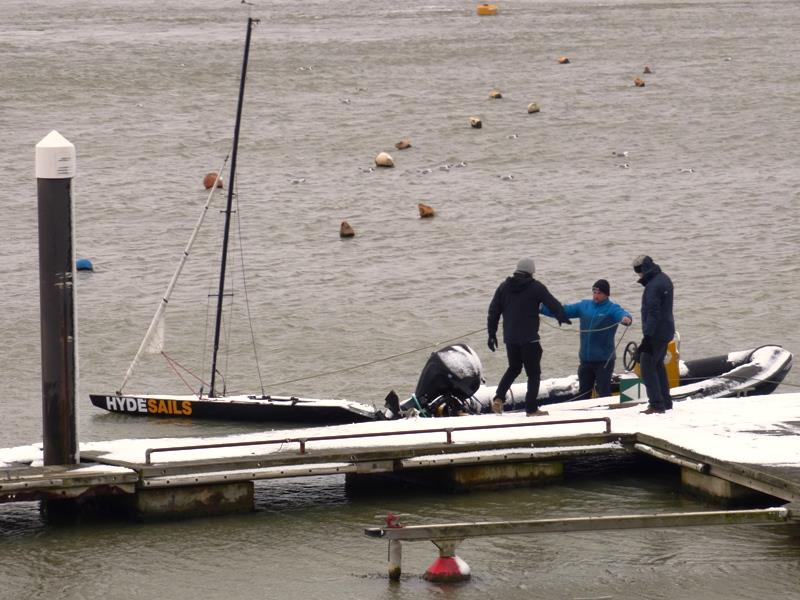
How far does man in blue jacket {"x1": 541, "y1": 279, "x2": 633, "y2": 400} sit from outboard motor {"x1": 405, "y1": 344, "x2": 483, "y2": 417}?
4.07ft

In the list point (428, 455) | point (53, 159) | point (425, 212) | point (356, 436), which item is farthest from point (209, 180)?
point (53, 159)

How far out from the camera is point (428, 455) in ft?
47.1

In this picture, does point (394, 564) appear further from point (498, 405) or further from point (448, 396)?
Answer: point (448, 396)

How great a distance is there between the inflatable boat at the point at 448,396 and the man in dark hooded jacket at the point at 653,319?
3.22 feet

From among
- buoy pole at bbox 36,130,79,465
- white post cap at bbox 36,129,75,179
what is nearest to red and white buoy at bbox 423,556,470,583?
buoy pole at bbox 36,130,79,465

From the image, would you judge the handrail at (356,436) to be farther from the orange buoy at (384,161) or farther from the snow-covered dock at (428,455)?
the orange buoy at (384,161)

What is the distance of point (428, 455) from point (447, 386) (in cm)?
275

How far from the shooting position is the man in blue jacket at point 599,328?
1603 centimetres

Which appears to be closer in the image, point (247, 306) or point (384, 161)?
point (247, 306)

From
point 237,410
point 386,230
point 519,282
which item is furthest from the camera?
point 386,230

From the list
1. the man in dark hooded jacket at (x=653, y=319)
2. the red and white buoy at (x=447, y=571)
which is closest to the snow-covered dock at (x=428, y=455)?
the man in dark hooded jacket at (x=653, y=319)

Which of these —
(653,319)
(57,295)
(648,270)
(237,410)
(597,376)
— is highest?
(648,270)

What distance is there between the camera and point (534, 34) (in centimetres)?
6944

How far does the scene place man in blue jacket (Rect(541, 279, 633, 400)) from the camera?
16031mm
